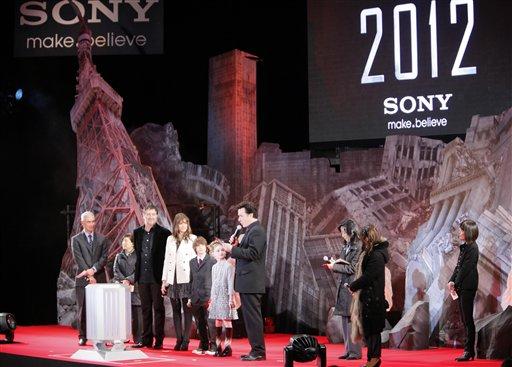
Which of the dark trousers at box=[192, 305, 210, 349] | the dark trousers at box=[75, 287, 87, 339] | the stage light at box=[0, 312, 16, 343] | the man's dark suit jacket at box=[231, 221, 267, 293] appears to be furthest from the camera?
the stage light at box=[0, 312, 16, 343]

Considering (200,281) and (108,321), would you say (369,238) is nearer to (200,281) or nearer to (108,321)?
(200,281)

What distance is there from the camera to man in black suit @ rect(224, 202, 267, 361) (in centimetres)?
671

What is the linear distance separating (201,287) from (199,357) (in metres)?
0.77

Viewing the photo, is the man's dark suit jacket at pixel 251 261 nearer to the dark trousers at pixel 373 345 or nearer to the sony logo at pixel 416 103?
the dark trousers at pixel 373 345

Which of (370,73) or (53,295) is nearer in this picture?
(370,73)

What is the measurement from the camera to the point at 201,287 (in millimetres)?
7723

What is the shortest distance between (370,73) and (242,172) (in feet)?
7.75

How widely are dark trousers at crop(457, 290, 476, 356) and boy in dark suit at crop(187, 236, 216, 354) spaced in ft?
8.18

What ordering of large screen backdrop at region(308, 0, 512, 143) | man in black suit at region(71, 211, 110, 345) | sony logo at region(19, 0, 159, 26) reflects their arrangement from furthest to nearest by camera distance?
sony logo at region(19, 0, 159, 26) → large screen backdrop at region(308, 0, 512, 143) → man in black suit at region(71, 211, 110, 345)

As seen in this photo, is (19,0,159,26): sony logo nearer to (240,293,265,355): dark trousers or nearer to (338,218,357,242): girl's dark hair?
(338,218,357,242): girl's dark hair

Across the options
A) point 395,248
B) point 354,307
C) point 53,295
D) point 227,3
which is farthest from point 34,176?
point 354,307

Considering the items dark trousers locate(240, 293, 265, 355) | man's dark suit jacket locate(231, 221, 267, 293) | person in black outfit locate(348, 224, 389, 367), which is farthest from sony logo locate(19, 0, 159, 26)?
person in black outfit locate(348, 224, 389, 367)

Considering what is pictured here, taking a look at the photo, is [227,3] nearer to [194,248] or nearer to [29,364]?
[194,248]

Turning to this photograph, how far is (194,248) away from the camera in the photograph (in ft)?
25.9
